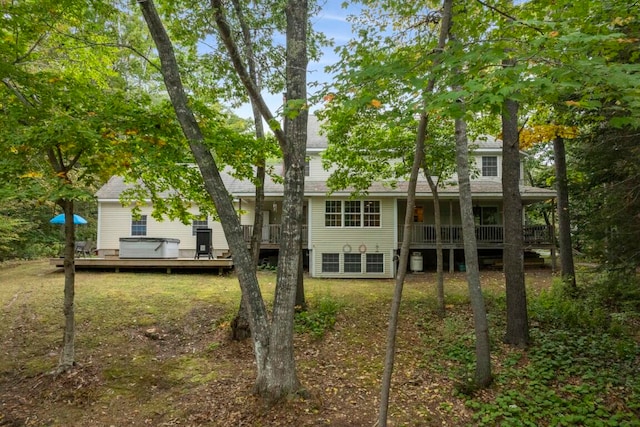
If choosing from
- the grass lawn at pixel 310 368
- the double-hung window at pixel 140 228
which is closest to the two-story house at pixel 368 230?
the double-hung window at pixel 140 228

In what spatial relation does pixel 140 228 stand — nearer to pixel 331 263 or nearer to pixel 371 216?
pixel 331 263

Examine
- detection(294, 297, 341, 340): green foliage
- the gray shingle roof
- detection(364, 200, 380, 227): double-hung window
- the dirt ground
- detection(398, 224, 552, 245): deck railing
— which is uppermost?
the gray shingle roof

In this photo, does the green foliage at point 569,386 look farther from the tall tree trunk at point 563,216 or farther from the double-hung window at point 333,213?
the double-hung window at point 333,213

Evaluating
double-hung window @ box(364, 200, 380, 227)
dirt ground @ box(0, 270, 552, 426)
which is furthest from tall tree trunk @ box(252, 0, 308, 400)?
double-hung window @ box(364, 200, 380, 227)

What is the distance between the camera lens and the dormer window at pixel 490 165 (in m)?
16.3

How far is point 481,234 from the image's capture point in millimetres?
15039

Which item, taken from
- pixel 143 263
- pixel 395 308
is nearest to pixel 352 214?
pixel 143 263

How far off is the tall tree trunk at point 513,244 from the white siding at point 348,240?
25.3ft

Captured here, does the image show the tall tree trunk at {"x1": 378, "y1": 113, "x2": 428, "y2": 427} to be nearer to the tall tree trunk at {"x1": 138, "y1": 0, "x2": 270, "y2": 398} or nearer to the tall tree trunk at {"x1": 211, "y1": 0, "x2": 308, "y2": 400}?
the tall tree trunk at {"x1": 211, "y1": 0, "x2": 308, "y2": 400}

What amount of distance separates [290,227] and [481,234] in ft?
40.8

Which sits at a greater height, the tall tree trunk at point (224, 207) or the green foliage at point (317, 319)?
the tall tree trunk at point (224, 207)

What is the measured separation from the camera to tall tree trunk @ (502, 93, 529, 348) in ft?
20.7

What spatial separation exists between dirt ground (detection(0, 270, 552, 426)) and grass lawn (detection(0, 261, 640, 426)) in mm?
20

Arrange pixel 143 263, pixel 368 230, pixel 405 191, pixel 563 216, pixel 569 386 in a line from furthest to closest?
1. pixel 368 230
2. pixel 405 191
3. pixel 143 263
4. pixel 563 216
5. pixel 569 386
